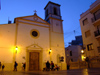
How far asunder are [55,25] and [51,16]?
206 centimetres

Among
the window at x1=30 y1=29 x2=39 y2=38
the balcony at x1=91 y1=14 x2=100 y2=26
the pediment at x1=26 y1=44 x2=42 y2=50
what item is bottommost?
the pediment at x1=26 y1=44 x2=42 y2=50

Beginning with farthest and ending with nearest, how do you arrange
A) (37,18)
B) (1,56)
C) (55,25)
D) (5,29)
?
(55,25), (37,18), (5,29), (1,56)

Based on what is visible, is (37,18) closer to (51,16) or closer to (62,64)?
(51,16)

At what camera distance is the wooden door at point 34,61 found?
57.9 feet

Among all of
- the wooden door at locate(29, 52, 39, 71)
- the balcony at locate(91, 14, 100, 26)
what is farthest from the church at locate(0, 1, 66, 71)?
the balcony at locate(91, 14, 100, 26)

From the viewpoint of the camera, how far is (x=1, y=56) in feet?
52.0

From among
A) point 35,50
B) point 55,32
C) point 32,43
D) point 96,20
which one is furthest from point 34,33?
point 96,20

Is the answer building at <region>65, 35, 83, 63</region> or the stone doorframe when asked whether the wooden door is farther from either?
building at <region>65, 35, 83, 63</region>

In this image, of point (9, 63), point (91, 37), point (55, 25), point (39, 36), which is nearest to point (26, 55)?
point (9, 63)

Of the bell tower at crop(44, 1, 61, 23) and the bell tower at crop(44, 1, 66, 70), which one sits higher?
the bell tower at crop(44, 1, 61, 23)

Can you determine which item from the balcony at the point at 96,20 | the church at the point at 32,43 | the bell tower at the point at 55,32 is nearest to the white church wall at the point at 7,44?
the church at the point at 32,43

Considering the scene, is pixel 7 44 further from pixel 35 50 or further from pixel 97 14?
pixel 97 14

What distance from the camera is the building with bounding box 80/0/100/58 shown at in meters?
19.1

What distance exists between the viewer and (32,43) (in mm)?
18391
